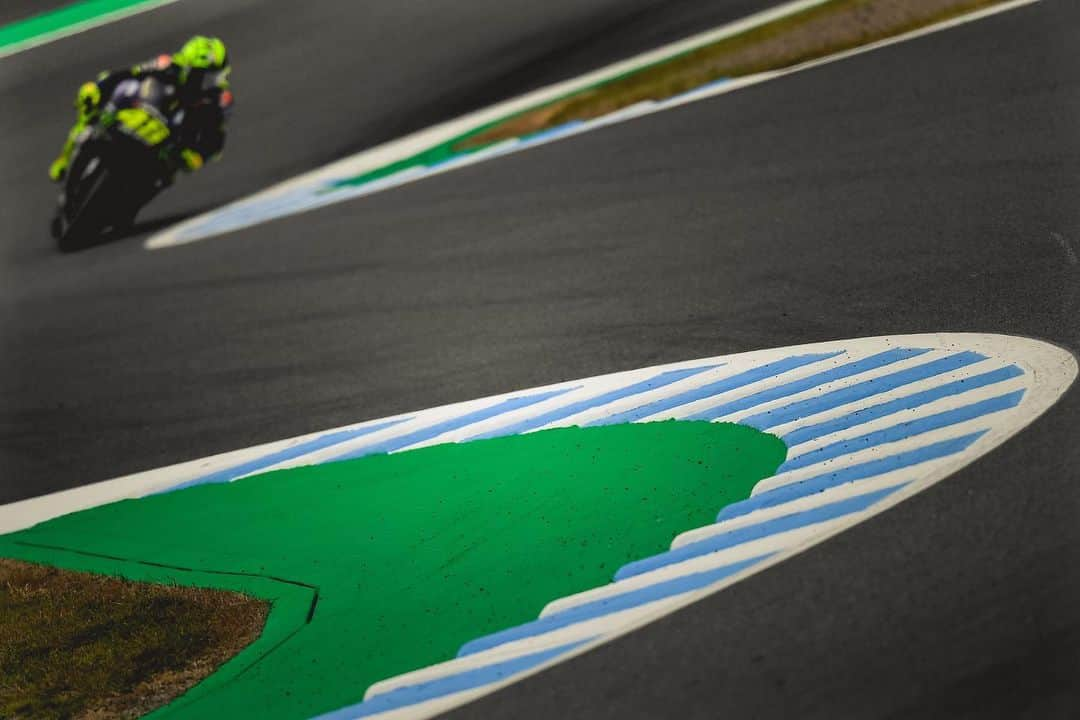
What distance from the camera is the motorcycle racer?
12.3 metres

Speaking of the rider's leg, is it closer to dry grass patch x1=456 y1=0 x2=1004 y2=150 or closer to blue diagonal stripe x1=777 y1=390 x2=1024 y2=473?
dry grass patch x1=456 y1=0 x2=1004 y2=150

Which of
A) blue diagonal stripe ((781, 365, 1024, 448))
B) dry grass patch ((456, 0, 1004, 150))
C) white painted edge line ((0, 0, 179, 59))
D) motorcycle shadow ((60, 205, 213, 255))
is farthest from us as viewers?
white painted edge line ((0, 0, 179, 59))

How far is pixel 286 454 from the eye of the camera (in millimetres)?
8203

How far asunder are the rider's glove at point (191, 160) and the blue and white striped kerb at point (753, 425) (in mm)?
5077

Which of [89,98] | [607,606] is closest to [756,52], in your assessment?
[89,98]

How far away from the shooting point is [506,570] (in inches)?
245

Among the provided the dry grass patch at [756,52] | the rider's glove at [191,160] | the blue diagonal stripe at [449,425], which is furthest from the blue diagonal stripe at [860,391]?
the rider's glove at [191,160]

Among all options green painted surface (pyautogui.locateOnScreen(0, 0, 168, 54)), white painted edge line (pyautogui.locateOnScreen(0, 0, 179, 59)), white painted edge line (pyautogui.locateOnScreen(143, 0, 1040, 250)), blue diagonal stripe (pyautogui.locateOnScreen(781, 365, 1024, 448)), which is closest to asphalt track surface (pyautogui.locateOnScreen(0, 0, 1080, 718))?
white painted edge line (pyautogui.locateOnScreen(143, 0, 1040, 250))

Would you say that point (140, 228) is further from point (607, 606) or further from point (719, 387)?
A: point (607, 606)

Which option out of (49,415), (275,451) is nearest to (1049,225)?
(275,451)

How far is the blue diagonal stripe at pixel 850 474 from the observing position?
615cm

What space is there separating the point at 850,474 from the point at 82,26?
12.5 m

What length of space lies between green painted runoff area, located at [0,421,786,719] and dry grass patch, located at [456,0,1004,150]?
5027 mm

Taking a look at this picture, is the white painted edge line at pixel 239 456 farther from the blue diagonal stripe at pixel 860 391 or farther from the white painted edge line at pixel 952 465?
the white painted edge line at pixel 952 465
